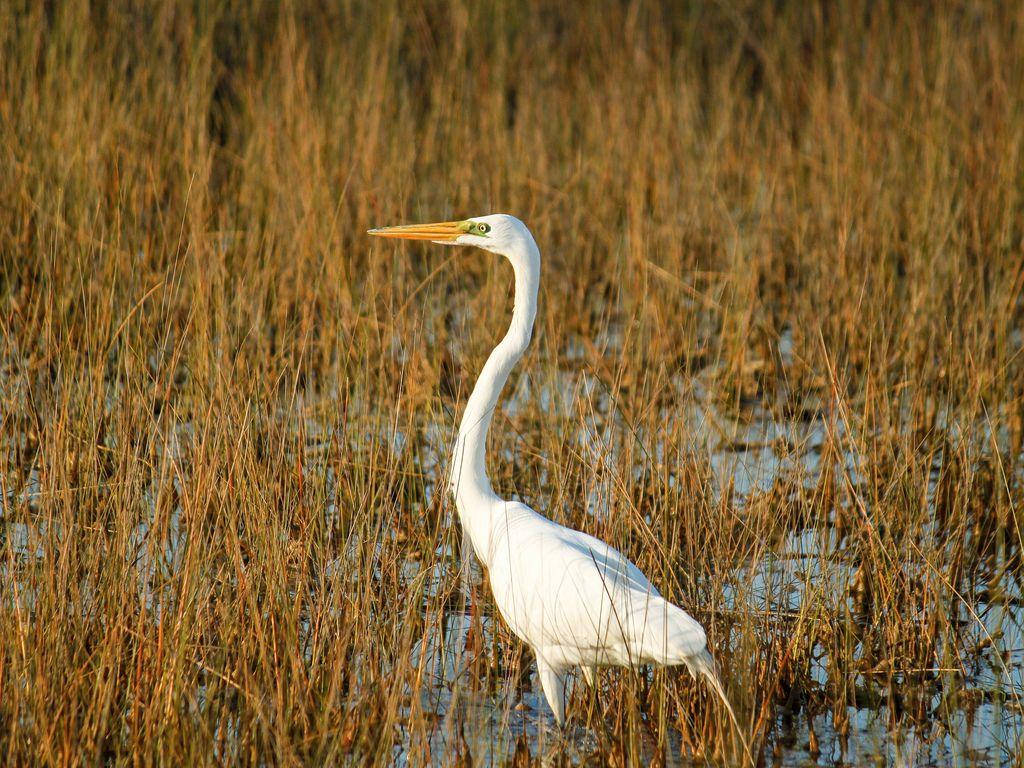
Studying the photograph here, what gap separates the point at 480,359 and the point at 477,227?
1.41m

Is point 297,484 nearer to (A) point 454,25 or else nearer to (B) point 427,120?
(B) point 427,120

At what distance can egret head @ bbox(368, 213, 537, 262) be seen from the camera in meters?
3.30

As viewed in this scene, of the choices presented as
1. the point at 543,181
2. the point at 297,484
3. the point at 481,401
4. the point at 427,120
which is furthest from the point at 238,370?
the point at 427,120

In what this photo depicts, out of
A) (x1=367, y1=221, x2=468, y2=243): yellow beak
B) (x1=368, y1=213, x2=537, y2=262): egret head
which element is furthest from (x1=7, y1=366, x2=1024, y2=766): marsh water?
(x1=367, y1=221, x2=468, y2=243): yellow beak

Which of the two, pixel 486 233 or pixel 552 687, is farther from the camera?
pixel 486 233

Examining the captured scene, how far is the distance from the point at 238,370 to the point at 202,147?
80.1 inches

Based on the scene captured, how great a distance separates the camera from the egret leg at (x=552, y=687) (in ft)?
9.74

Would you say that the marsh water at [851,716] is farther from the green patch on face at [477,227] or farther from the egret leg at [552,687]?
the green patch on face at [477,227]

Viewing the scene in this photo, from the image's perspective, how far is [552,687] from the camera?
9.80 ft

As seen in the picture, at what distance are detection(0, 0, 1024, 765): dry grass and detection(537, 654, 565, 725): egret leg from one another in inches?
3.2

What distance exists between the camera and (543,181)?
6484 mm

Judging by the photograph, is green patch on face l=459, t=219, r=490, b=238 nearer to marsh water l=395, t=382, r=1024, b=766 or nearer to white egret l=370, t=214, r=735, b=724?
white egret l=370, t=214, r=735, b=724

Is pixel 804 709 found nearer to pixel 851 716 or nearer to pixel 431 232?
pixel 851 716

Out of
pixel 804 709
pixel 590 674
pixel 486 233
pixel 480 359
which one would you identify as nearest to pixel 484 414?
pixel 486 233
